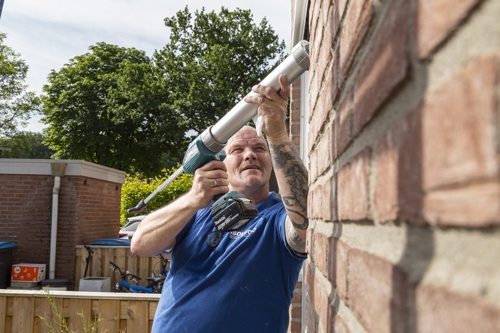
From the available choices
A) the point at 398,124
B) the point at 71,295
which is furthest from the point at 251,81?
the point at 398,124

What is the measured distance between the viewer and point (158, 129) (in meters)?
26.3

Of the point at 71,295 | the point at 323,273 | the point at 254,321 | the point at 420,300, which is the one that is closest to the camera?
the point at 420,300

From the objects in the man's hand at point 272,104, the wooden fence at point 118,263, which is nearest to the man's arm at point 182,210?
the man's hand at point 272,104

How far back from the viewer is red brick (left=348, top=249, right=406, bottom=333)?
0.56 m

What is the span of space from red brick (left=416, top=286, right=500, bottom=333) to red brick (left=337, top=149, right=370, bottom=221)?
275 mm

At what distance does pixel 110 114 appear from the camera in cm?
2880

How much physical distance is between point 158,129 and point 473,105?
26.6m

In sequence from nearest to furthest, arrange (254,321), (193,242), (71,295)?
(254,321) → (193,242) → (71,295)

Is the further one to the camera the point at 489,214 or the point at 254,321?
the point at 254,321

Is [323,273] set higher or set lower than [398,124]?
lower

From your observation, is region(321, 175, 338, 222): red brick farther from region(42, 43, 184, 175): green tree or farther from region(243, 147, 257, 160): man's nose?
region(42, 43, 184, 175): green tree

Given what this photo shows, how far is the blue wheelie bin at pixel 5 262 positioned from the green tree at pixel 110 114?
16705 mm

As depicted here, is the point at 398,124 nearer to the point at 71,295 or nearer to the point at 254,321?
the point at 254,321

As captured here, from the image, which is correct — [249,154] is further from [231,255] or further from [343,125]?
[343,125]
